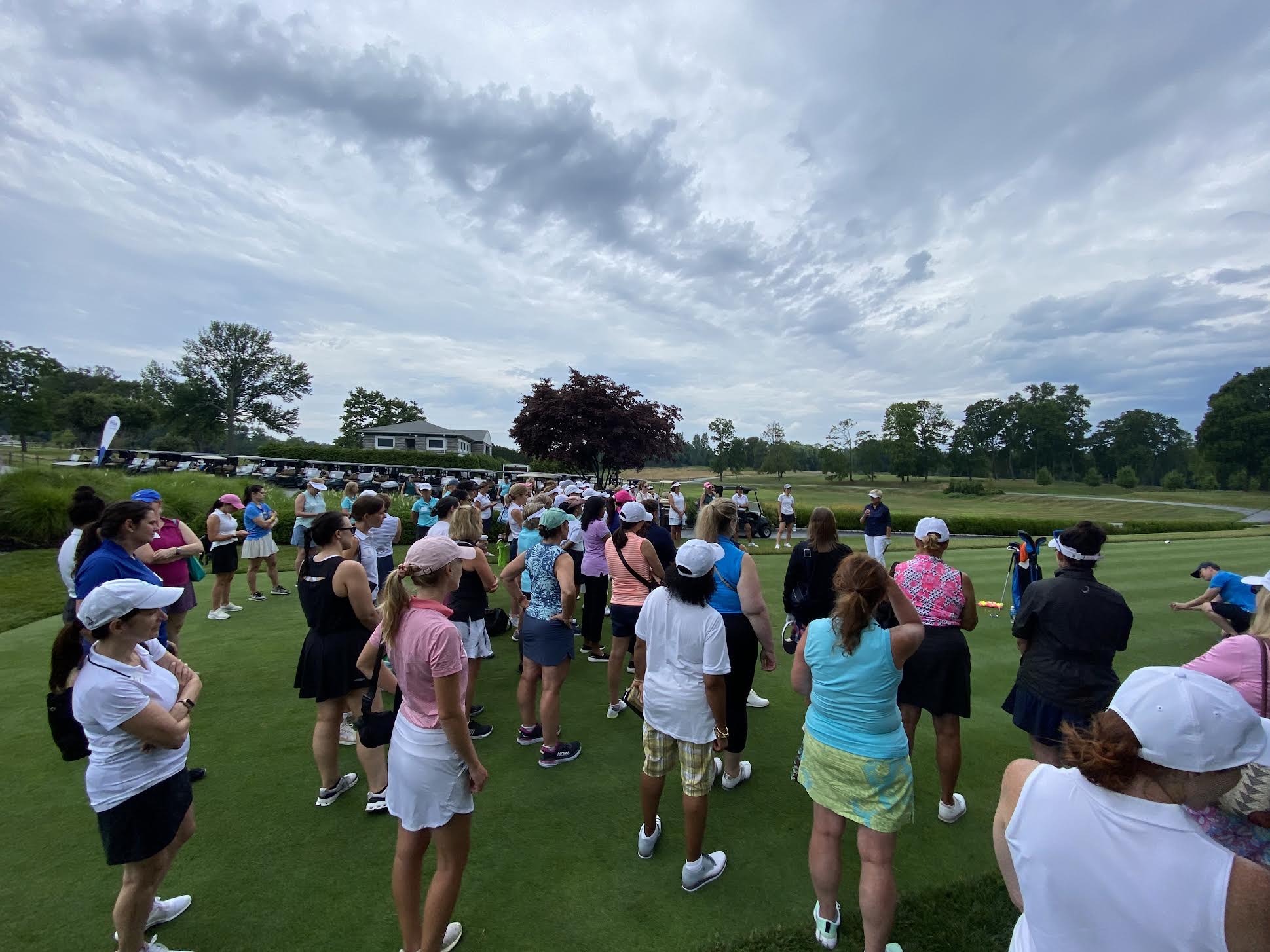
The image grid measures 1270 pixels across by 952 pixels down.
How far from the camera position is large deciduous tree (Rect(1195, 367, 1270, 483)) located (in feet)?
192

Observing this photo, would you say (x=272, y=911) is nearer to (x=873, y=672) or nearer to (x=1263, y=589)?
(x=873, y=672)

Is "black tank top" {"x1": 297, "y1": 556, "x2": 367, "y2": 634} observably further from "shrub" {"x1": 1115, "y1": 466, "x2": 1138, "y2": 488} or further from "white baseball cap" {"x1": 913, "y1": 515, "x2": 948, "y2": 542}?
"shrub" {"x1": 1115, "y1": 466, "x2": 1138, "y2": 488}

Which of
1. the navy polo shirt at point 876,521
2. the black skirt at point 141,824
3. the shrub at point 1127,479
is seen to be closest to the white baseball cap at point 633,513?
the black skirt at point 141,824

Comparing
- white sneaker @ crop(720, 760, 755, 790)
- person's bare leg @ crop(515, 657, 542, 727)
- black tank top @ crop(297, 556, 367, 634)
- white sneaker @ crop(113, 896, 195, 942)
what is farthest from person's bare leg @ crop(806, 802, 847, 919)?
white sneaker @ crop(113, 896, 195, 942)

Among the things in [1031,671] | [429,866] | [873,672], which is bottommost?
[429,866]

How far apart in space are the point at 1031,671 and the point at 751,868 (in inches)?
85.4

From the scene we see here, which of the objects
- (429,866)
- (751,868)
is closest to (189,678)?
(429,866)

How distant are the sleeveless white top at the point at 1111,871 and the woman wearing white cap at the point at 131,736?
3150mm

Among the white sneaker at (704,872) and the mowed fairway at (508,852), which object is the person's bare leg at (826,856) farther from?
the white sneaker at (704,872)

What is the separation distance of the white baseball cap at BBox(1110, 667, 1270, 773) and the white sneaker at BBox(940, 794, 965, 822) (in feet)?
10.4

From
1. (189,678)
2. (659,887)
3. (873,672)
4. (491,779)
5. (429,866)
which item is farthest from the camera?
(491,779)

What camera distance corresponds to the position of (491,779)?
4.43 metres

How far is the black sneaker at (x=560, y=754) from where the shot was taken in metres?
4.62

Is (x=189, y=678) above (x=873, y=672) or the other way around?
the other way around
